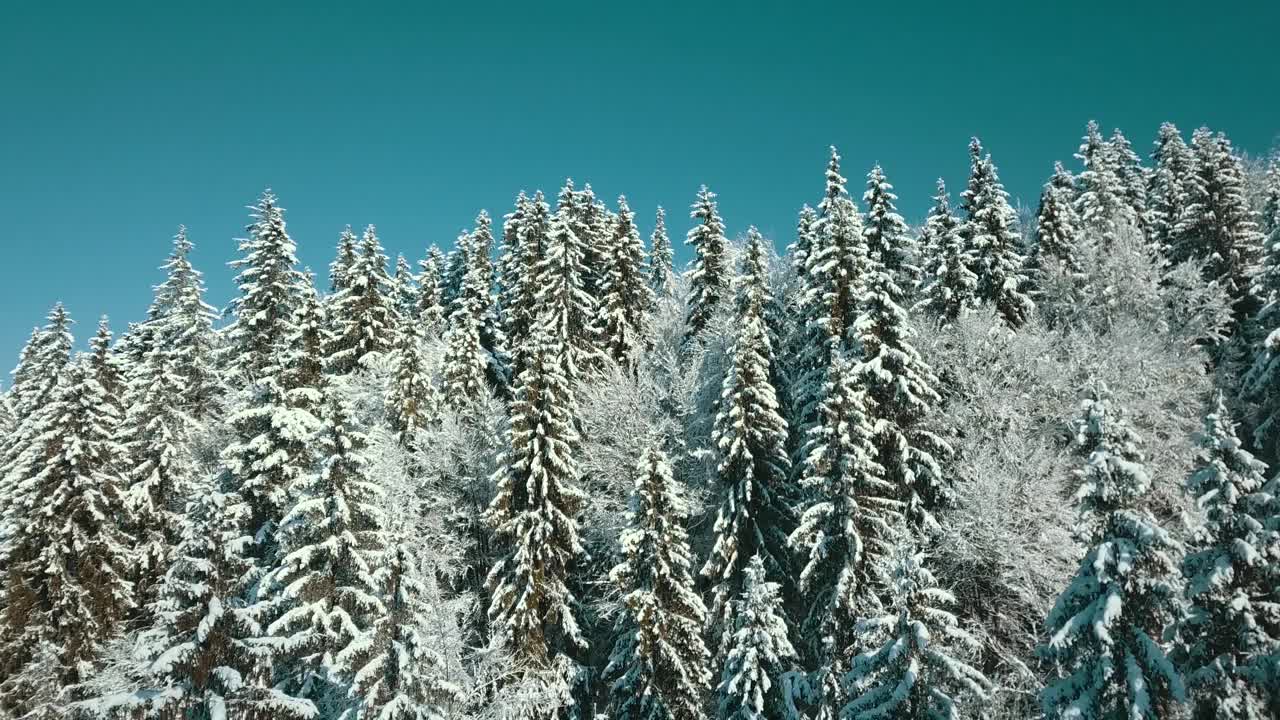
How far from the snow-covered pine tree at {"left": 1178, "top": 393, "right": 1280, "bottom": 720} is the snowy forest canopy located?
0.19ft

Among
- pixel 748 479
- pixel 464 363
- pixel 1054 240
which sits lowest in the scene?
pixel 748 479

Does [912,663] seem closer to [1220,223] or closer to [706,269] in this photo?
[706,269]

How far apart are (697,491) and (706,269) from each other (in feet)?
47.4

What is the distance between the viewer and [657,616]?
82.4ft

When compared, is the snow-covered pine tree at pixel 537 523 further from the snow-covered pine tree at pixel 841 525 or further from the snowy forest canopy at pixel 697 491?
the snow-covered pine tree at pixel 841 525

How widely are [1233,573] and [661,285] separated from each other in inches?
1742

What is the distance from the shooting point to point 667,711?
79.8 ft

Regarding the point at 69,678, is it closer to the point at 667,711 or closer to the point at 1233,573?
the point at 667,711

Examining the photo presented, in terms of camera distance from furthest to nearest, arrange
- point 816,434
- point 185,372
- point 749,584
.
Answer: point 185,372 → point 816,434 → point 749,584

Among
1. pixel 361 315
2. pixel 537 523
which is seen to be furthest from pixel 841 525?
pixel 361 315

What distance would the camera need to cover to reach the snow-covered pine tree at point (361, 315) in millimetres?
39812

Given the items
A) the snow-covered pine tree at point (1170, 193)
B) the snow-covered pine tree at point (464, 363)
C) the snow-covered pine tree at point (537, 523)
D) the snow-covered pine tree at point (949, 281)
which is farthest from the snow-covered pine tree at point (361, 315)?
the snow-covered pine tree at point (1170, 193)

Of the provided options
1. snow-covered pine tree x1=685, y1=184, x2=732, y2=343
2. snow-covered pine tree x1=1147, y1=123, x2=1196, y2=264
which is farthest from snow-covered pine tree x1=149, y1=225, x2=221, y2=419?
snow-covered pine tree x1=1147, y1=123, x2=1196, y2=264

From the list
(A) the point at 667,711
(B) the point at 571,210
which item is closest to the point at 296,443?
(A) the point at 667,711
